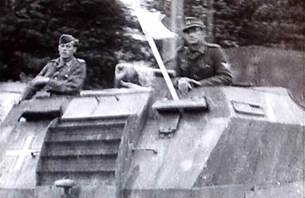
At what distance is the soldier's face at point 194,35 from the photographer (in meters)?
7.97

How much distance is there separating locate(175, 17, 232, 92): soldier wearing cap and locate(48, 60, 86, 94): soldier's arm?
36.6 inches

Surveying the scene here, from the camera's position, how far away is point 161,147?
23.1 ft

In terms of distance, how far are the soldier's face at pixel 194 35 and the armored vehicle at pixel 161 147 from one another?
563 mm

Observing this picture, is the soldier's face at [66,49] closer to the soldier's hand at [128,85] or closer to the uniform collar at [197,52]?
the soldier's hand at [128,85]

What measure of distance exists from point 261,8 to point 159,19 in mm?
7025

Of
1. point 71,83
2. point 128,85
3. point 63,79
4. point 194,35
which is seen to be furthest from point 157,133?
point 63,79

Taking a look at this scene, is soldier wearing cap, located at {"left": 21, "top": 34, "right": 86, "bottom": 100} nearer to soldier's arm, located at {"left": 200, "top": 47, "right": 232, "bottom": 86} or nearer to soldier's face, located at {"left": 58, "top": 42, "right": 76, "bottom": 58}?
soldier's face, located at {"left": 58, "top": 42, "right": 76, "bottom": 58}

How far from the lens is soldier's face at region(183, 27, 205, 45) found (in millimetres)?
7970

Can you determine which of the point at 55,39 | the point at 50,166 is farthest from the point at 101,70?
the point at 50,166

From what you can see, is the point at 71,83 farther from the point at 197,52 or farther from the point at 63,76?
the point at 197,52

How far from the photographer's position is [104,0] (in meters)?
15.1

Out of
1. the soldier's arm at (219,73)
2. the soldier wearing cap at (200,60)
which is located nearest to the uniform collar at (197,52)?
the soldier wearing cap at (200,60)

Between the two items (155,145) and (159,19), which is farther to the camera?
(159,19)

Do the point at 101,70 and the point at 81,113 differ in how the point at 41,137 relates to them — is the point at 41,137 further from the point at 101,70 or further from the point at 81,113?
the point at 101,70
